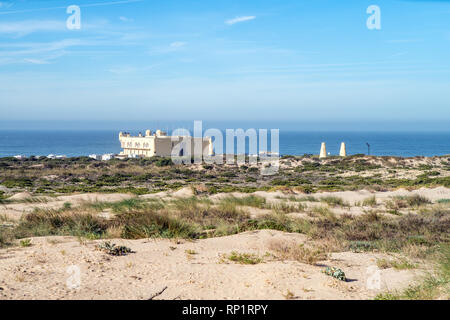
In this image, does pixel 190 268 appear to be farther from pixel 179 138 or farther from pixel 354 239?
pixel 179 138

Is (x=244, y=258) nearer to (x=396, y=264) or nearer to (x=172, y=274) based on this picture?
(x=172, y=274)

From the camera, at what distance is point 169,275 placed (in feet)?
20.1

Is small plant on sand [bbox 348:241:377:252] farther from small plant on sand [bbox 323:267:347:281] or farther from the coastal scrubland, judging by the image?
small plant on sand [bbox 323:267:347:281]

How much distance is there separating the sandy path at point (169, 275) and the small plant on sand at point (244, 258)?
0.42 feet

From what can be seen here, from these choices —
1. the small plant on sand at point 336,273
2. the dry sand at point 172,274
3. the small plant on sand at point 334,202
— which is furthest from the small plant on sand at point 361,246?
the small plant on sand at point 334,202

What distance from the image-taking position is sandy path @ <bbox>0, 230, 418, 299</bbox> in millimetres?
5301

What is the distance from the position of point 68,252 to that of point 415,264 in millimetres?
5894

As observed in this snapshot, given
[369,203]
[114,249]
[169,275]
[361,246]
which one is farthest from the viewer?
[369,203]

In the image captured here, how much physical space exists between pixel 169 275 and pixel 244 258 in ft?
4.95

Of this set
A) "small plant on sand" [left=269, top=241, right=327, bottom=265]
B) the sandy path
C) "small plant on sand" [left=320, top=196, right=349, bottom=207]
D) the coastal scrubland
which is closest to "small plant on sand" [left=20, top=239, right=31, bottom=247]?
the coastal scrubland

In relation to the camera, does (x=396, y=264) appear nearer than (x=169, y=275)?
No

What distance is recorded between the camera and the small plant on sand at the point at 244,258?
22.6 ft

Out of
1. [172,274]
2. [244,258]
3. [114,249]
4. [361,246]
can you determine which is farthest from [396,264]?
[114,249]

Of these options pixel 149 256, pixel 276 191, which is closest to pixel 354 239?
pixel 149 256
